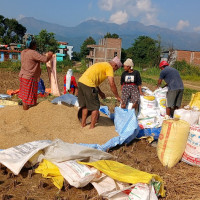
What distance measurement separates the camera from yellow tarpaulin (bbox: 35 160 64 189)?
220 centimetres

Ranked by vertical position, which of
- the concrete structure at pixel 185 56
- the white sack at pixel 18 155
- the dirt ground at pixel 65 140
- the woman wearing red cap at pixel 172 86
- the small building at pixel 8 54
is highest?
the concrete structure at pixel 185 56

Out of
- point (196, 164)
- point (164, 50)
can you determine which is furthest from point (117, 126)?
point (164, 50)

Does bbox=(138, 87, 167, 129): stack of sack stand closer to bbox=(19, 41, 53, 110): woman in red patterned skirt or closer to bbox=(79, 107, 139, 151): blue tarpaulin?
bbox=(79, 107, 139, 151): blue tarpaulin

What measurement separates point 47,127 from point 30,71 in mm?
974

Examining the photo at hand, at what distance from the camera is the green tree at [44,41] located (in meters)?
27.0

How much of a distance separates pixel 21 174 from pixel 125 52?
38.4m

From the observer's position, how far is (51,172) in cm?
229

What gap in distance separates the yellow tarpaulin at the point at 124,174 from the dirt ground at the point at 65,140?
22 cm

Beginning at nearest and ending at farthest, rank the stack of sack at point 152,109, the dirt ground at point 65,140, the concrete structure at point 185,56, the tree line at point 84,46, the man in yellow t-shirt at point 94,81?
the dirt ground at point 65,140
the man in yellow t-shirt at point 94,81
the stack of sack at point 152,109
the concrete structure at point 185,56
the tree line at point 84,46

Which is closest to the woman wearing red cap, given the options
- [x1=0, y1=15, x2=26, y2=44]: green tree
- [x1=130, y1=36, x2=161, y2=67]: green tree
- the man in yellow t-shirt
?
the man in yellow t-shirt

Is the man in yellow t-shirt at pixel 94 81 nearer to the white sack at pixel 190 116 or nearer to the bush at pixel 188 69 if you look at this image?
the white sack at pixel 190 116

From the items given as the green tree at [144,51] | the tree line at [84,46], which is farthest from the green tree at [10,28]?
the green tree at [144,51]

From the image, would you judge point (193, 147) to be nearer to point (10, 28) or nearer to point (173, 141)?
point (173, 141)

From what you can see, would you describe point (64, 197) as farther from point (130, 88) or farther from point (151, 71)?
point (151, 71)
